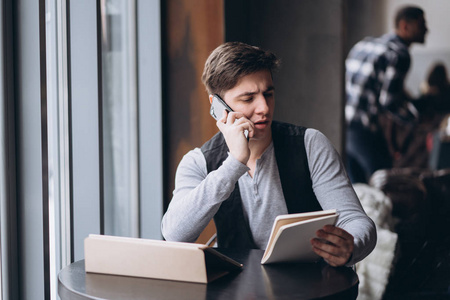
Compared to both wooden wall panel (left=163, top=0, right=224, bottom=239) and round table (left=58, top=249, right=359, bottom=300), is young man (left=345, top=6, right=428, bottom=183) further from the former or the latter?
round table (left=58, top=249, right=359, bottom=300)

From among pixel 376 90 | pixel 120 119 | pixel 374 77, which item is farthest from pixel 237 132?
pixel 376 90

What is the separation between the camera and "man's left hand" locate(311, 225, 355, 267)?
1.35 metres

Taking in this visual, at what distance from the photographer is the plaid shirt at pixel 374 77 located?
4.72 m

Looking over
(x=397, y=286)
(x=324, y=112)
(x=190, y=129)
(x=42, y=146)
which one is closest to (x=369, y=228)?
(x=42, y=146)

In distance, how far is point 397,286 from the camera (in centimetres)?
268

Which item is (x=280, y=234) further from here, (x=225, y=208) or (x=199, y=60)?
(x=199, y=60)

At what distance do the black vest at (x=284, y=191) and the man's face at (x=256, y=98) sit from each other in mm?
107

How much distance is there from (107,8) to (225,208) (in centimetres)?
143

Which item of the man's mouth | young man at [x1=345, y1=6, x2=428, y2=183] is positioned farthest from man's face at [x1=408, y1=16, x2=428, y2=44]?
the man's mouth

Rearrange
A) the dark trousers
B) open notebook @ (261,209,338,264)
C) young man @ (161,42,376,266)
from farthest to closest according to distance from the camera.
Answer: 1. the dark trousers
2. young man @ (161,42,376,266)
3. open notebook @ (261,209,338,264)

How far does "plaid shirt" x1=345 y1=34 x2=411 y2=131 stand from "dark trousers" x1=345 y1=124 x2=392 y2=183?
0.10m

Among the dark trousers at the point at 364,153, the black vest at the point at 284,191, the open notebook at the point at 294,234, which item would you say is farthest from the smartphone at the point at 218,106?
the dark trousers at the point at 364,153

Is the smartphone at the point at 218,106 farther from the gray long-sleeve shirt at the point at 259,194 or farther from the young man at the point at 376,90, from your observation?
the young man at the point at 376,90

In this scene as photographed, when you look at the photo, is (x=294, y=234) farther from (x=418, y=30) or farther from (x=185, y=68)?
(x=418, y=30)
